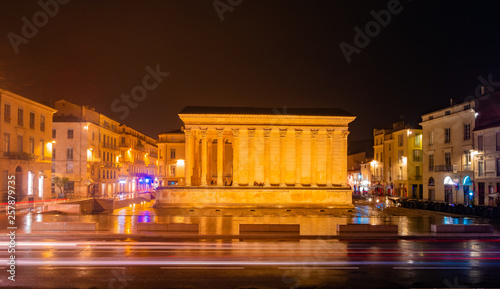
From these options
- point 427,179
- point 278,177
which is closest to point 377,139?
point 427,179

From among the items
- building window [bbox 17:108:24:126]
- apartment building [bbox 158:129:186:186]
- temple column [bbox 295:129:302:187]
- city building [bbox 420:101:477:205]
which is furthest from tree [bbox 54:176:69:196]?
city building [bbox 420:101:477:205]

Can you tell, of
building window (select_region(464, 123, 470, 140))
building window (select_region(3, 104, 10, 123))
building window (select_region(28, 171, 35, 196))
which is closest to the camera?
building window (select_region(3, 104, 10, 123))

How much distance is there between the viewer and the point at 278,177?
50.6 m

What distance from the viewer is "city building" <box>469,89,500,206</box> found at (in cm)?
4669

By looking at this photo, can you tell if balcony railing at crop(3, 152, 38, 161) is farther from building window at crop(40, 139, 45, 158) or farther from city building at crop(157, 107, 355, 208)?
city building at crop(157, 107, 355, 208)

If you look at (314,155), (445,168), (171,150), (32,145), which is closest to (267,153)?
(314,155)

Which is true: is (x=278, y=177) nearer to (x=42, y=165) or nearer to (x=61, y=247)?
(x=42, y=165)

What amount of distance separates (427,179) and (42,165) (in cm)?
5099

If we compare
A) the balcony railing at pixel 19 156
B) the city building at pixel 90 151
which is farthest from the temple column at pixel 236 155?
the city building at pixel 90 151

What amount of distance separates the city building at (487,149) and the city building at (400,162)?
688 inches

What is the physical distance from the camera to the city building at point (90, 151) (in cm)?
6588

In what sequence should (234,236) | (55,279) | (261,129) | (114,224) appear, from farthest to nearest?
(261,129)
(114,224)
(234,236)
(55,279)

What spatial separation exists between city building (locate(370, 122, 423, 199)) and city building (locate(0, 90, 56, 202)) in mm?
52043

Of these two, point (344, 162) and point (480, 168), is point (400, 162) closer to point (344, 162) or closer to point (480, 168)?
point (480, 168)
